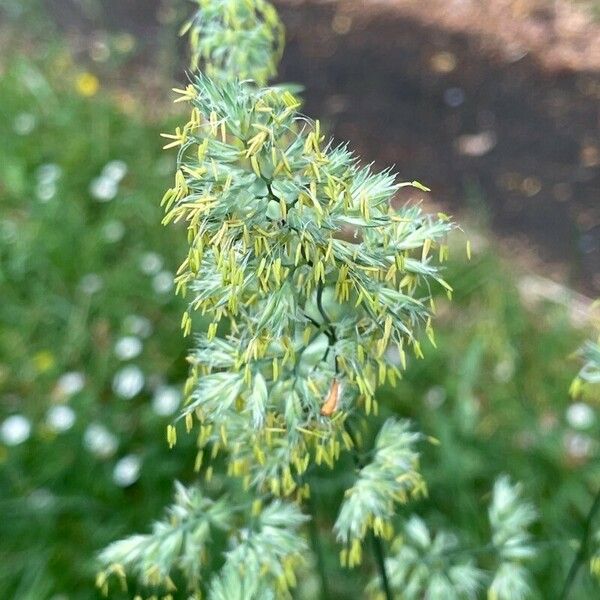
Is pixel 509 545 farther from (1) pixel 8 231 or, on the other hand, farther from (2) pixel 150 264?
(1) pixel 8 231

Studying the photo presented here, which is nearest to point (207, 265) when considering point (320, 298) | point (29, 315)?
point (320, 298)

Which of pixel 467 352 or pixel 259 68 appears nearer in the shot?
pixel 259 68

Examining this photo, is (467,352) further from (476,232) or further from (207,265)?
(207,265)

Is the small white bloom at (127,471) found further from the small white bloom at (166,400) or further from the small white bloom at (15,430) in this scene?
the small white bloom at (15,430)

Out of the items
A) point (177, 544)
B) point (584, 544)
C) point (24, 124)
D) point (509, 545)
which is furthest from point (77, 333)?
point (584, 544)

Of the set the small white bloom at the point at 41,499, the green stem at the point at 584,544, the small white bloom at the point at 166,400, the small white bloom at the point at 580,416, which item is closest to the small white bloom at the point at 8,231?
the small white bloom at the point at 166,400
